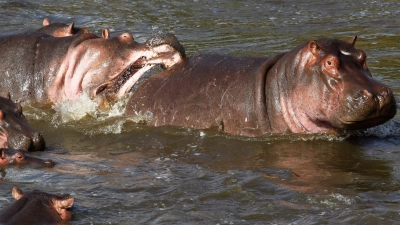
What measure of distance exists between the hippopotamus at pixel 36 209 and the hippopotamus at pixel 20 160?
1334 millimetres

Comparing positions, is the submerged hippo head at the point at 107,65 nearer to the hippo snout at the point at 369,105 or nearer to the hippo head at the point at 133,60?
the hippo head at the point at 133,60

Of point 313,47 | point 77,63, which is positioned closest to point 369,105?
point 313,47

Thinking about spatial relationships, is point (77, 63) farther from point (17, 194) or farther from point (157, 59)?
point (17, 194)

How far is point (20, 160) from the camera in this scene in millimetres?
6762

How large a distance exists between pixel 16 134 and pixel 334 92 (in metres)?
2.67

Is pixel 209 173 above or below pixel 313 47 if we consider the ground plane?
below

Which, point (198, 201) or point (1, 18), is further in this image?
point (1, 18)

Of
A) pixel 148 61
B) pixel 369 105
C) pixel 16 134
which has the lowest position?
pixel 16 134

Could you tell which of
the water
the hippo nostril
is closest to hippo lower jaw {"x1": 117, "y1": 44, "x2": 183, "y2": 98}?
the water

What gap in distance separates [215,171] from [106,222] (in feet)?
4.60

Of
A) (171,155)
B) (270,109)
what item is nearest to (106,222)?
(171,155)

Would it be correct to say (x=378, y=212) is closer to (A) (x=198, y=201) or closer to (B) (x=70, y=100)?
(A) (x=198, y=201)

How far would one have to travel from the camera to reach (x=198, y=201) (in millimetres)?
5816

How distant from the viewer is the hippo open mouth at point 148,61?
26.6 ft
